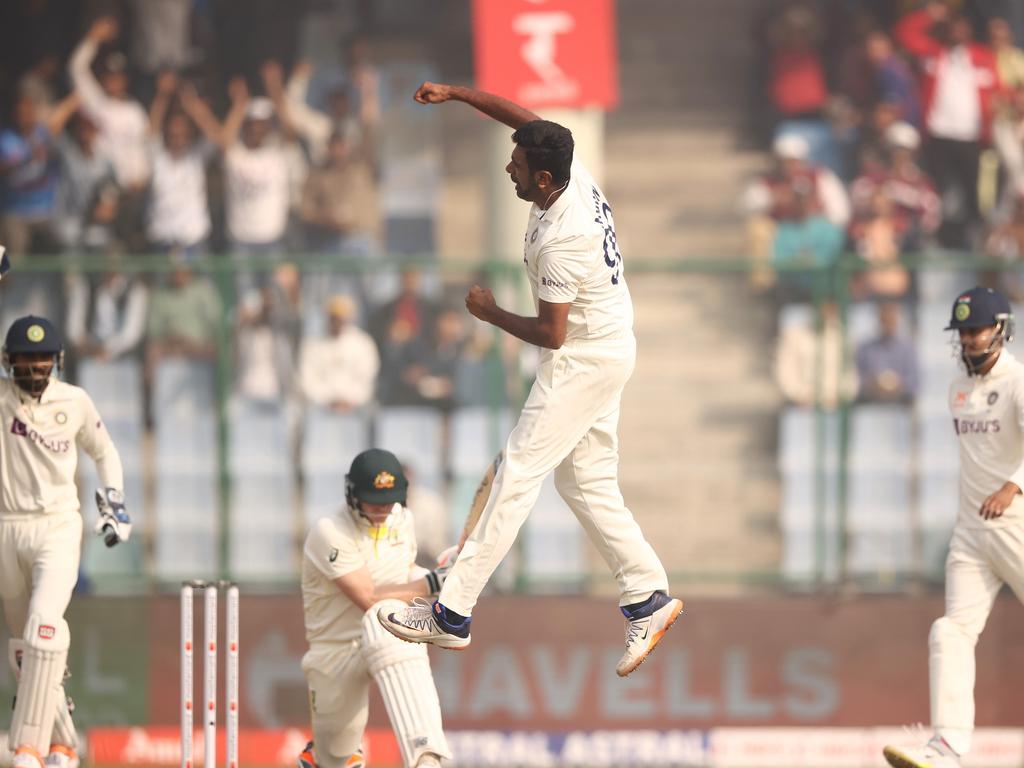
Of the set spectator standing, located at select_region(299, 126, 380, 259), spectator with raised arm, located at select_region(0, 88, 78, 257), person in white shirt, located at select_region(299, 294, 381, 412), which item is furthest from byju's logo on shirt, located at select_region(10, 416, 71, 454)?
spectator with raised arm, located at select_region(0, 88, 78, 257)

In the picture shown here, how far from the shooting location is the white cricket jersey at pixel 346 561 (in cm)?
835

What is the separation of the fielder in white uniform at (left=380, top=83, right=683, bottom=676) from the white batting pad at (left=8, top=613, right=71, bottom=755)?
1.66 metres

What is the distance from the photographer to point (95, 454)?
875cm

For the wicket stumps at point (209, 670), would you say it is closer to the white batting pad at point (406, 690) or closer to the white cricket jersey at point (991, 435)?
the white batting pad at point (406, 690)

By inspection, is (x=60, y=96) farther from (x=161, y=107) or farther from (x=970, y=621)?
(x=970, y=621)

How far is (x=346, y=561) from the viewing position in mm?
8312

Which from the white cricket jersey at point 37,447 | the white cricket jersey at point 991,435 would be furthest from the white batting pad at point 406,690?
the white cricket jersey at point 991,435

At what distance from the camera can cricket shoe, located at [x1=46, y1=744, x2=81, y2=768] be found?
854cm

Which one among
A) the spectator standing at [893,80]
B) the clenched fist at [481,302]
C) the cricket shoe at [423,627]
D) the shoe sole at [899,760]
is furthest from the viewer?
the spectator standing at [893,80]

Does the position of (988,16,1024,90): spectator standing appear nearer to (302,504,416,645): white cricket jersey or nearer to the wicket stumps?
(302,504,416,645): white cricket jersey

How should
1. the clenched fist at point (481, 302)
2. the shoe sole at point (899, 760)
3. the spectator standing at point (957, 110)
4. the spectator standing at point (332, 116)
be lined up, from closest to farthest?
the clenched fist at point (481, 302) < the shoe sole at point (899, 760) < the spectator standing at point (957, 110) < the spectator standing at point (332, 116)

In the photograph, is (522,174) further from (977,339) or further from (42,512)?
(42,512)

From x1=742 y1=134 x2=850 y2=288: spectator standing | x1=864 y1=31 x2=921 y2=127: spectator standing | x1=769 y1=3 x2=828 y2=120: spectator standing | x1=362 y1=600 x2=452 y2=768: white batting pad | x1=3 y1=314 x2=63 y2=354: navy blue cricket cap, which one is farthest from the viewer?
x1=769 y1=3 x2=828 y2=120: spectator standing

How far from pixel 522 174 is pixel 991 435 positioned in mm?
2647
